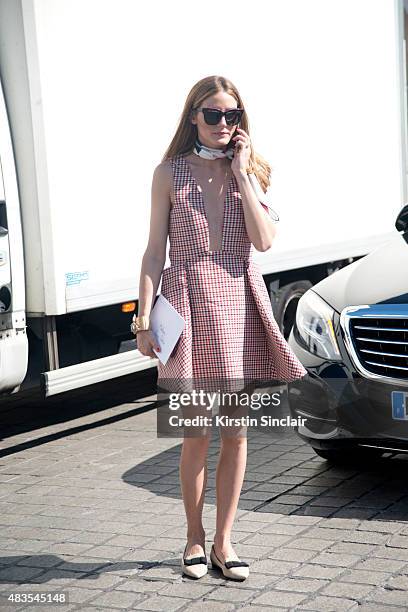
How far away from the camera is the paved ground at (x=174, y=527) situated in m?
4.21

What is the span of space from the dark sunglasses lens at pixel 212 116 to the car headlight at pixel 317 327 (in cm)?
155

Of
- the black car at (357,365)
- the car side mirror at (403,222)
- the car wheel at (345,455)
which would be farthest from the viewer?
the car side mirror at (403,222)

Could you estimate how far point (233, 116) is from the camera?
171 inches

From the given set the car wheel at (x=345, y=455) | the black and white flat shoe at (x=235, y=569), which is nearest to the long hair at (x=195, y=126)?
the black and white flat shoe at (x=235, y=569)

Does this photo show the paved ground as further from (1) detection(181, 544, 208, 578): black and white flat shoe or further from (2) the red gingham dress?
(2) the red gingham dress

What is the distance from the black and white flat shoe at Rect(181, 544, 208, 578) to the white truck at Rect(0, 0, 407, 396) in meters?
2.31

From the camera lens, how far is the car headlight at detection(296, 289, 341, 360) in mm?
5473

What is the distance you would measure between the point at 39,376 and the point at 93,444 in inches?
22.2

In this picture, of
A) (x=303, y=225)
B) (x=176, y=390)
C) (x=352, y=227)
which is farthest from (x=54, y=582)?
(x=352, y=227)

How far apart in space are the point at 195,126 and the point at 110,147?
93.8 inches

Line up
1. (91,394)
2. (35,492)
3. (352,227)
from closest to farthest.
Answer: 1. (35,492)
2. (91,394)
3. (352,227)

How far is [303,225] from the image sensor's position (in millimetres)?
8727

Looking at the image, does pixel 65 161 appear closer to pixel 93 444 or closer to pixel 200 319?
pixel 93 444

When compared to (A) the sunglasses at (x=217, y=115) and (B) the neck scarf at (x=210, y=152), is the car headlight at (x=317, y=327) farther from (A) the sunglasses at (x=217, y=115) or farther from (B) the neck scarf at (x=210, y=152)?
(A) the sunglasses at (x=217, y=115)
